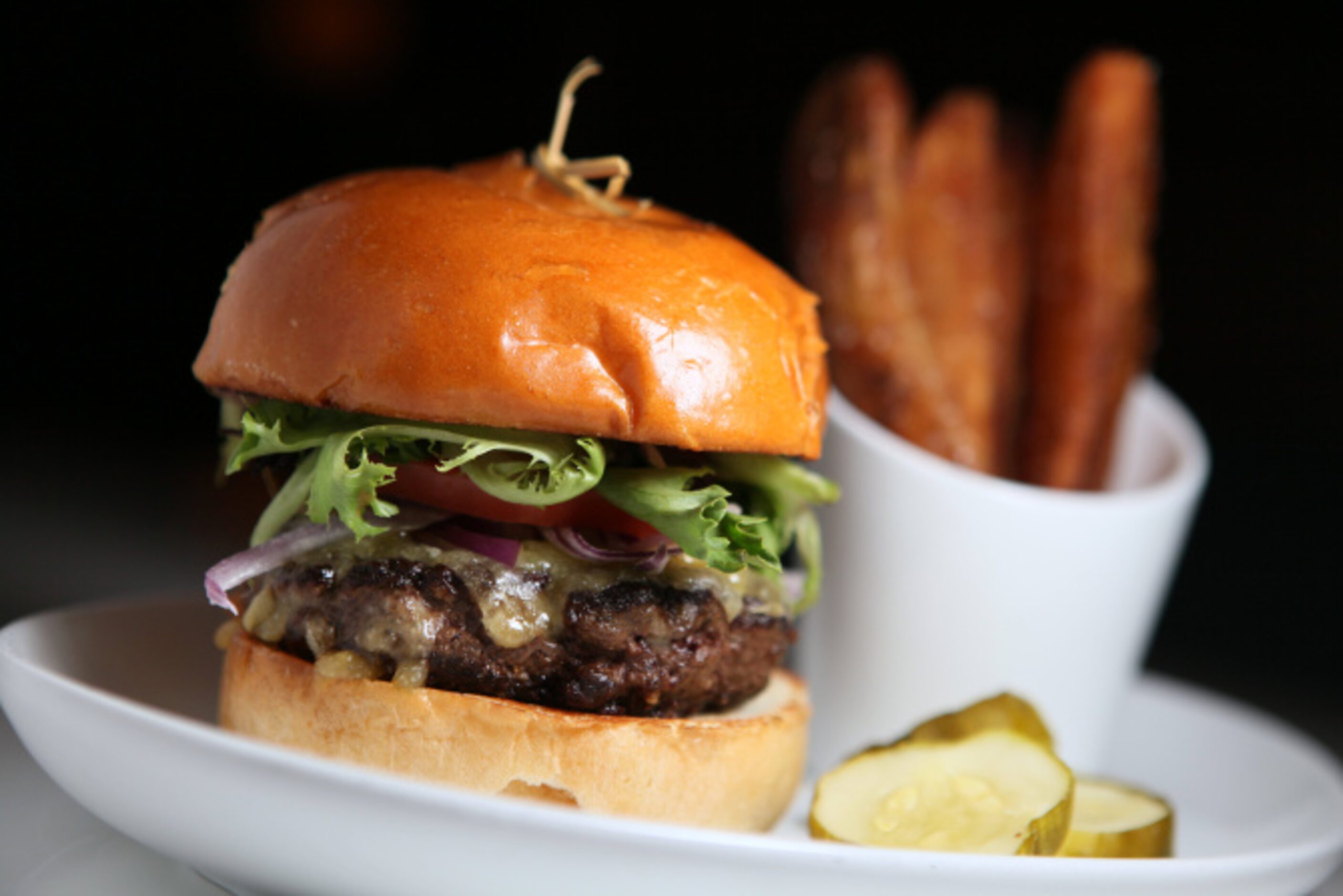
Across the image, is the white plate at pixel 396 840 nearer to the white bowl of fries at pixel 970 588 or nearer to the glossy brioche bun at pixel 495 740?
the glossy brioche bun at pixel 495 740

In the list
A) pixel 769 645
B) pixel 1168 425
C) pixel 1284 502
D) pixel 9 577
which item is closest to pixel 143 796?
pixel 769 645

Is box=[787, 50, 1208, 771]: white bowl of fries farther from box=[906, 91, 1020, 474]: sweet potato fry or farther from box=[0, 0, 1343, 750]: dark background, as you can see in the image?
box=[0, 0, 1343, 750]: dark background

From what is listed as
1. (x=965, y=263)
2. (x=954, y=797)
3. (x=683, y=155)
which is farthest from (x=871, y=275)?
(x=683, y=155)

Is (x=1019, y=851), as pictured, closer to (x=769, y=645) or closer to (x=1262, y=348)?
(x=769, y=645)

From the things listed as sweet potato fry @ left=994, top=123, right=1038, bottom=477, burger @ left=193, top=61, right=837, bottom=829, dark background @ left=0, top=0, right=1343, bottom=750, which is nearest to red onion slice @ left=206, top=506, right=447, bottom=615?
burger @ left=193, top=61, right=837, bottom=829

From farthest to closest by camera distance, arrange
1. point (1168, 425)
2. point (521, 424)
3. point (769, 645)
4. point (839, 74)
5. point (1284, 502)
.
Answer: point (1284, 502) < point (1168, 425) < point (839, 74) < point (769, 645) < point (521, 424)

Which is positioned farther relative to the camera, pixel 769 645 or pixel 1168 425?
pixel 1168 425

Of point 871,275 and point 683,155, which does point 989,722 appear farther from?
point 683,155
